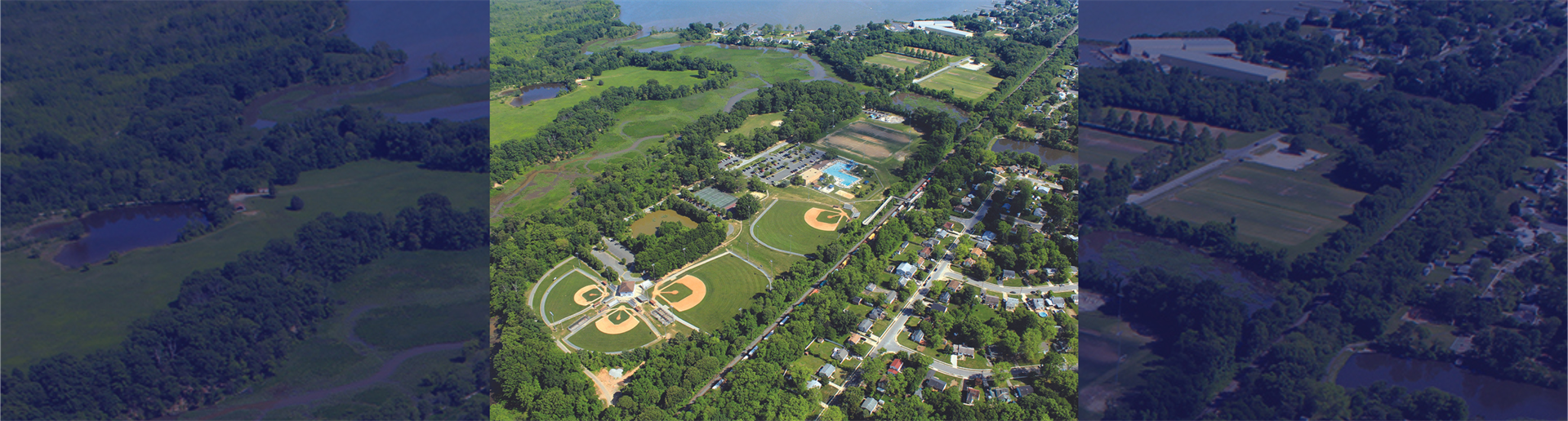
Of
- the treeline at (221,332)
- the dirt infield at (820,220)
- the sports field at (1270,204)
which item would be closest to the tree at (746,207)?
the dirt infield at (820,220)

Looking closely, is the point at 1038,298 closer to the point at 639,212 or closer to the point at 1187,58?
the point at 639,212

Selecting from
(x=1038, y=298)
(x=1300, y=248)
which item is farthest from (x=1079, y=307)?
(x=1300, y=248)

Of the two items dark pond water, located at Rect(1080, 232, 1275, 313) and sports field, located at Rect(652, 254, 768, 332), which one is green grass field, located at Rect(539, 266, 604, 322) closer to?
sports field, located at Rect(652, 254, 768, 332)

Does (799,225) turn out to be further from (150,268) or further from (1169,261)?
(150,268)

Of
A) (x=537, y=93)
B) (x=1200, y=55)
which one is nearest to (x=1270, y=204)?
(x=1200, y=55)

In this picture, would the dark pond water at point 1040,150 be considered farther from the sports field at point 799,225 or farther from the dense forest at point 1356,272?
the sports field at point 799,225

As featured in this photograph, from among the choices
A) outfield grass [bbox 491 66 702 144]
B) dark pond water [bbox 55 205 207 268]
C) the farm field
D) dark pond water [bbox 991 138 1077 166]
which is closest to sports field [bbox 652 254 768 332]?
→ the farm field

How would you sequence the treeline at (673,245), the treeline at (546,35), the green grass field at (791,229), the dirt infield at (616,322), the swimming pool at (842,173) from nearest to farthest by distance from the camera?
the dirt infield at (616,322) → the treeline at (673,245) → the green grass field at (791,229) → the swimming pool at (842,173) → the treeline at (546,35)
